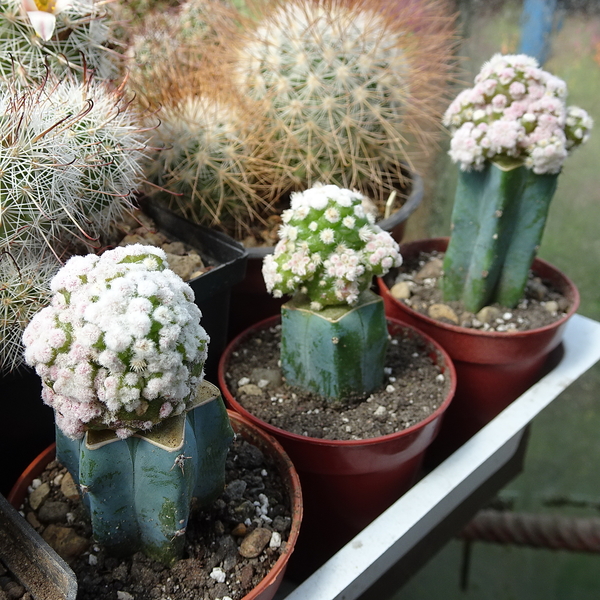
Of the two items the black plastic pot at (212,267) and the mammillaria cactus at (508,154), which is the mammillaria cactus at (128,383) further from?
the mammillaria cactus at (508,154)

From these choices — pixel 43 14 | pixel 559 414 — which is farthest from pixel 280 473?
pixel 559 414

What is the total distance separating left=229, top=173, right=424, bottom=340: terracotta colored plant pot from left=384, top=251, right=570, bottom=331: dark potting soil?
101 mm

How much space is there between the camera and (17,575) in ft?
2.19

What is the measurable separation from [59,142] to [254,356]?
476 mm

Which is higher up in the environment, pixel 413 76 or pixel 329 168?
pixel 413 76

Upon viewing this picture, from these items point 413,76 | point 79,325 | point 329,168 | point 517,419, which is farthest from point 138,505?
point 413,76

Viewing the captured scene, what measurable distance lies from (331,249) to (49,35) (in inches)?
20.1

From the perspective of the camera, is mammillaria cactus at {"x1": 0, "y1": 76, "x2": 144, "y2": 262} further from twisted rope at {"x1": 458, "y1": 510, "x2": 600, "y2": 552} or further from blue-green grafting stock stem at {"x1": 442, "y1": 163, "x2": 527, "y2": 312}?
twisted rope at {"x1": 458, "y1": 510, "x2": 600, "y2": 552}

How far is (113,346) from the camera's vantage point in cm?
56

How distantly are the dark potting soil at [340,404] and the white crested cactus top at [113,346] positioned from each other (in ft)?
1.18

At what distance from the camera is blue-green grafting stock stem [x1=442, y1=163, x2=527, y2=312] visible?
3.47 ft

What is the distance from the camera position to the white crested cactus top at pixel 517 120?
1.01 m

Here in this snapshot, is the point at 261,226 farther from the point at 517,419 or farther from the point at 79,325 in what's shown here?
the point at 79,325

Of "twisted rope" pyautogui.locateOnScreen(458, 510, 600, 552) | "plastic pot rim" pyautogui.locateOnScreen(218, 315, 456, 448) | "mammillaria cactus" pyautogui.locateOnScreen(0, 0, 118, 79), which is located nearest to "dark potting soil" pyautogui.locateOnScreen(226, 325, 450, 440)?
"plastic pot rim" pyautogui.locateOnScreen(218, 315, 456, 448)
